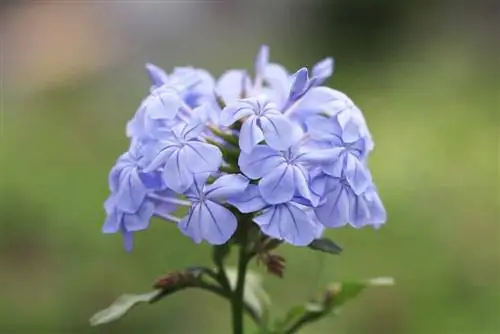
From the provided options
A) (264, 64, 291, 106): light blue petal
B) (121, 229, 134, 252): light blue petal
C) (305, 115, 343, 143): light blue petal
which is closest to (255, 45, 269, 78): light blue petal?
(264, 64, 291, 106): light blue petal

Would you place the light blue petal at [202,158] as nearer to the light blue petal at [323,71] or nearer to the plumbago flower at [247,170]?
the plumbago flower at [247,170]

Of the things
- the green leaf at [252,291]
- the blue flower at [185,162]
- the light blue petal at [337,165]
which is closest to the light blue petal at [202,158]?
the blue flower at [185,162]

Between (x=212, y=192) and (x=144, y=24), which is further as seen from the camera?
(x=144, y=24)

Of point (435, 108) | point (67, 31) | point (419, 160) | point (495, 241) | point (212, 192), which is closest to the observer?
point (212, 192)

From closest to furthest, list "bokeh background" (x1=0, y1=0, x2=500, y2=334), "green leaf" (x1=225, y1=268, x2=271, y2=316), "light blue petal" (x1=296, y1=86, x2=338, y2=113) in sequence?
"light blue petal" (x1=296, y1=86, x2=338, y2=113) < "green leaf" (x1=225, y1=268, x2=271, y2=316) < "bokeh background" (x1=0, y1=0, x2=500, y2=334)

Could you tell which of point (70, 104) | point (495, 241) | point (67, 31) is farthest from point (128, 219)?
point (67, 31)

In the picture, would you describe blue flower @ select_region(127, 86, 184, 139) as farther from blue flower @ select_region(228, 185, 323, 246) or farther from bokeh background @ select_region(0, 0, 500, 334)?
bokeh background @ select_region(0, 0, 500, 334)

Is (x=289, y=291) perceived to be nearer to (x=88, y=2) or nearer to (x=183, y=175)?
(x=183, y=175)
